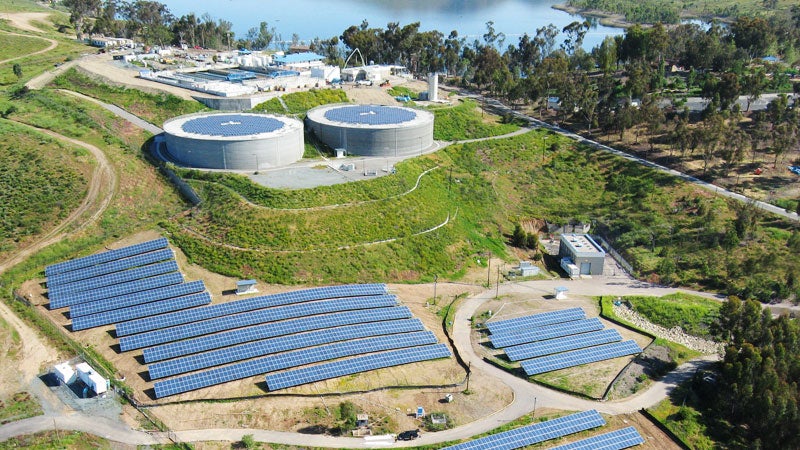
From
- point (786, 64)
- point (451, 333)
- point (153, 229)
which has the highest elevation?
point (786, 64)

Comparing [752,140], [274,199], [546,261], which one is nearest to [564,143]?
[752,140]

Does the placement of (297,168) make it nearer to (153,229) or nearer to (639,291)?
(153,229)

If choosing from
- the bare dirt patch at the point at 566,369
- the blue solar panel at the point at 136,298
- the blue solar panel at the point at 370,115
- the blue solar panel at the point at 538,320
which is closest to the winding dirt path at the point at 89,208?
the blue solar panel at the point at 136,298

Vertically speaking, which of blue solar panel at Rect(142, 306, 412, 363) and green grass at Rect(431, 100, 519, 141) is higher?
green grass at Rect(431, 100, 519, 141)

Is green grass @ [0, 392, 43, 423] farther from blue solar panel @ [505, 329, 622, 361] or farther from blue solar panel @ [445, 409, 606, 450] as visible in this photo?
blue solar panel @ [505, 329, 622, 361]

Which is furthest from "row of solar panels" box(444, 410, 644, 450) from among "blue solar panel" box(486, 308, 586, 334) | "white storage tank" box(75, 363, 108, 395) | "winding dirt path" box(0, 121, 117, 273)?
"winding dirt path" box(0, 121, 117, 273)

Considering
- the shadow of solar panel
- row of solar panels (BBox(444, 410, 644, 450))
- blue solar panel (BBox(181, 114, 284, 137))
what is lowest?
row of solar panels (BBox(444, 410, 644, 450))

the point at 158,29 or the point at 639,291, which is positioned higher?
the point at 158,29

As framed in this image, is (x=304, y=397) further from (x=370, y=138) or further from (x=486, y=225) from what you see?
(x=370, y=138)
